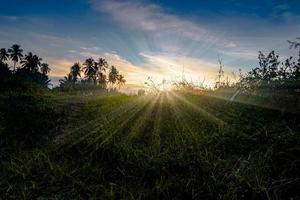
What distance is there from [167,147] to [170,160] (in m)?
0.58

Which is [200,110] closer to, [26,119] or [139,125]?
[139,125]

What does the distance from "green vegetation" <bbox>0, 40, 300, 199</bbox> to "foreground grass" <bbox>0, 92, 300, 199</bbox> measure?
0.05 feet

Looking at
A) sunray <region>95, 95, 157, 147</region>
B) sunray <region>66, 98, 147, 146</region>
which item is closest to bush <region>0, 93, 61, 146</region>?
sunray <region>66, 98, 147, 146</region>

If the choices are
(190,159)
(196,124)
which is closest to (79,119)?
(196,124)

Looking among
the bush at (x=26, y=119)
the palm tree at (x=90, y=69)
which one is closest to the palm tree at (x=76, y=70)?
the palm tree at (x=90, y=69)

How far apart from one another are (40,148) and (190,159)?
10.0 ft

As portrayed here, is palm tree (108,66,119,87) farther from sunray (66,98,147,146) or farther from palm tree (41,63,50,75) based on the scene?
sunray (66,98,147,146)

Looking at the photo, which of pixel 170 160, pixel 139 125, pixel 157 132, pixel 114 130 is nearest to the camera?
pixel 170 160

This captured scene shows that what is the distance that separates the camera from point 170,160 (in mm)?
4562

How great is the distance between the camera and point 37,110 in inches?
312

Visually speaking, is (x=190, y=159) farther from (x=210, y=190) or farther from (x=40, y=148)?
(x=40, y=148)

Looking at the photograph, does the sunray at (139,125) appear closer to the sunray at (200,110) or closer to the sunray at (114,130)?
the sunray at (114,130)

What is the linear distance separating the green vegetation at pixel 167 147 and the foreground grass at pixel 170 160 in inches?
0.6

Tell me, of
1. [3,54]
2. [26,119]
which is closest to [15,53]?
[3,54]
